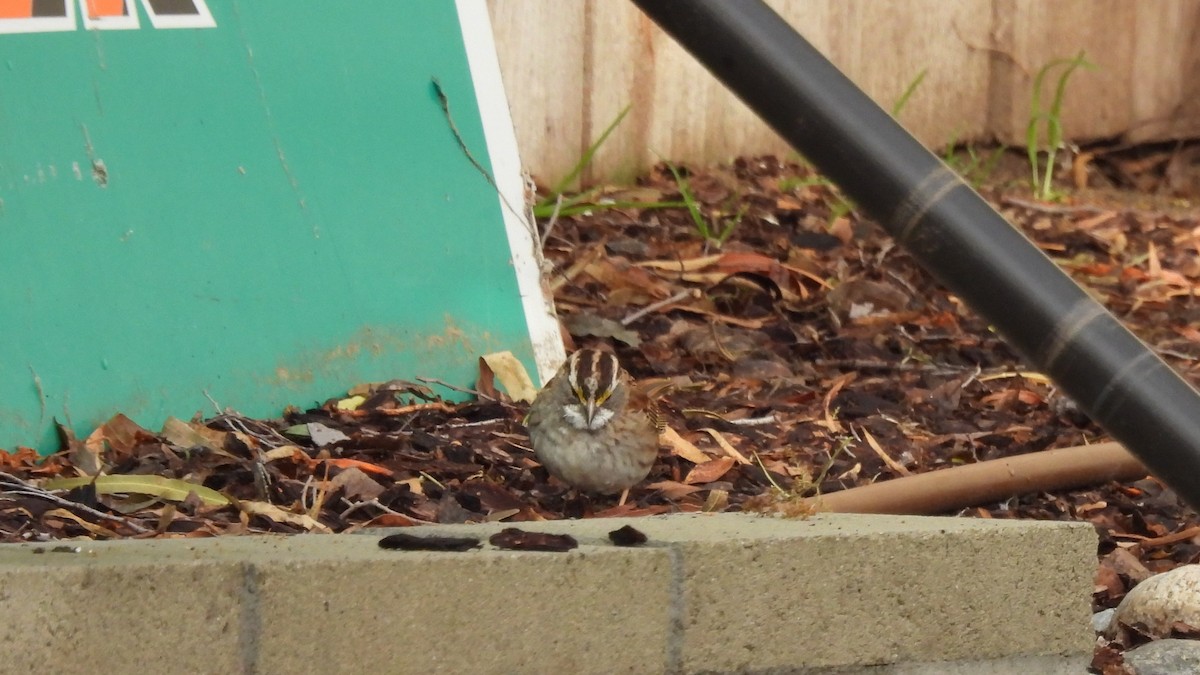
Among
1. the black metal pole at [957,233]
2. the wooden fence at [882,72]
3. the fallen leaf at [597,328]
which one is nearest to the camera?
the black metal pole at [957,233]

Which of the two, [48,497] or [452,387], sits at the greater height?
[48,497]

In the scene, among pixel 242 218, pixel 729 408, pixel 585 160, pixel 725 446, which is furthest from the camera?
pixel 585 160

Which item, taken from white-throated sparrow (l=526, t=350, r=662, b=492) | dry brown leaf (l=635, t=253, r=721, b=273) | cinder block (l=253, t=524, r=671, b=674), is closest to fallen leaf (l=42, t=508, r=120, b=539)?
cinder block (l=253, t=524, r=671, b=674)

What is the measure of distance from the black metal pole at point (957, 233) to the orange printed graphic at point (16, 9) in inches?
97.4

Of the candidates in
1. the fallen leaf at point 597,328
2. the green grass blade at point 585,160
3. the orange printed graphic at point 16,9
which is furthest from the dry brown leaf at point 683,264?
the orange printed graphic at point 16,9

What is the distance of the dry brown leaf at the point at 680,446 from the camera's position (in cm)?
480

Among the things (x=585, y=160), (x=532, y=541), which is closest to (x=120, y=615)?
(x=532, y=541)

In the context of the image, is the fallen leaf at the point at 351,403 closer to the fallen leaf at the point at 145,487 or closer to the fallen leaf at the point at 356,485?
the fallen leaf at the point at 356,485

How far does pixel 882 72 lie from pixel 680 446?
3865 millimetres

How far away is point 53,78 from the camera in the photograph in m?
4.34

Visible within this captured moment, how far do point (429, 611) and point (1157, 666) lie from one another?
5.47 ft

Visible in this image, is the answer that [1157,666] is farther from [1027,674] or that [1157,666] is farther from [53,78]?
[53,78]

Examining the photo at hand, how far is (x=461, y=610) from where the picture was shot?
2.67 metres

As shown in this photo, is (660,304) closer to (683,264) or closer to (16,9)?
(683,264)
